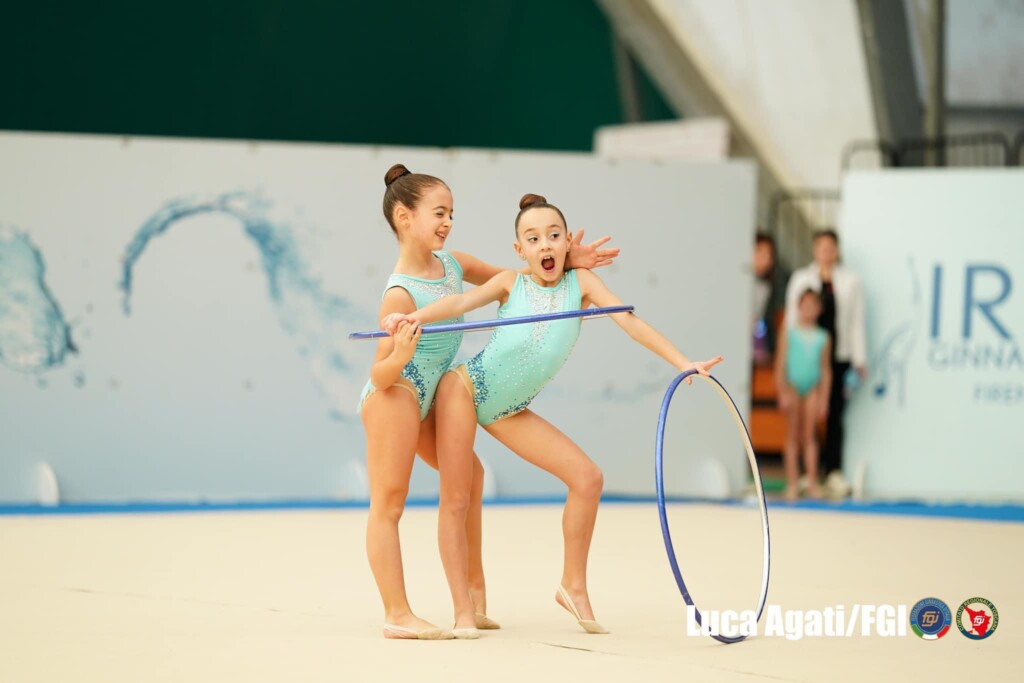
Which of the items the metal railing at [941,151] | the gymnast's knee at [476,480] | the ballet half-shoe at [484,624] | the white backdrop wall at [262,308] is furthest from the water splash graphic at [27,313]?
the metal railing at [941,151]

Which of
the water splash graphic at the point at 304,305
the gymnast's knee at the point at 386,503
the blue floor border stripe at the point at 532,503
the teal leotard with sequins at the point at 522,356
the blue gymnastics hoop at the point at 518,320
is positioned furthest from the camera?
the water splash graphic at the point at 304,305

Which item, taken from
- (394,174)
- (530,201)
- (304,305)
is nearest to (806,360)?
(304,305)

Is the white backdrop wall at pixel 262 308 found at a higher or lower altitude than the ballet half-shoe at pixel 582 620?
higher

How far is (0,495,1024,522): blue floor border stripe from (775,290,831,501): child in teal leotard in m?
0.39

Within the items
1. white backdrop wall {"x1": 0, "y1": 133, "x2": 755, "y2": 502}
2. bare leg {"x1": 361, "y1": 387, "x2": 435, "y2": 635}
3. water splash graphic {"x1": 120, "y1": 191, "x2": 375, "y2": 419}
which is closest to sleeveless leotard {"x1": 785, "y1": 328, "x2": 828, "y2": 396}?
white backdrop wall {"x1": 0, "y1": 133, "x2": 755, "y2": 502}

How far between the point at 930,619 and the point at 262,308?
177 inches

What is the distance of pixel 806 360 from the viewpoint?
26.7 feet

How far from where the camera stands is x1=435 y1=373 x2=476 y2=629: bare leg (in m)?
4.20

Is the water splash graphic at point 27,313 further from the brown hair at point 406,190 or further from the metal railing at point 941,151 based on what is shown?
the metal railing at point 941,151

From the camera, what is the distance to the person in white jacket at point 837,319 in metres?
8.16

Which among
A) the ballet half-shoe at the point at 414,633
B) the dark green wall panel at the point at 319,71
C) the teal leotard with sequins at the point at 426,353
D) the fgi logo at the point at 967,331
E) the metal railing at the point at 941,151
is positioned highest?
the dark green wall panel at the point at 319,71

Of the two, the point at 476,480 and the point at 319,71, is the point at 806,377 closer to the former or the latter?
the point at 476,480

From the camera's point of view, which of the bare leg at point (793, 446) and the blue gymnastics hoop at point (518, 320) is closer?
the blue gymnastics hoop at point (518, 320)

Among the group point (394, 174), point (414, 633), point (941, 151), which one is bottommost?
point (414, 633)
